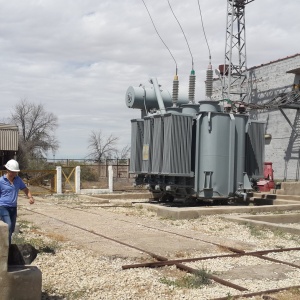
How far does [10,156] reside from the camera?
37156 mm

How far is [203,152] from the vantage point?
1806cm

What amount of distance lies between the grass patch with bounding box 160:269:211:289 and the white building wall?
24.7 m

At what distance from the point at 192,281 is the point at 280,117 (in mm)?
26738

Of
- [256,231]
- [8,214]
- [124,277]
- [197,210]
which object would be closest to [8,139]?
[197,210]

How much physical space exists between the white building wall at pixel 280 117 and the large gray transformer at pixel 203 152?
12.7 meters

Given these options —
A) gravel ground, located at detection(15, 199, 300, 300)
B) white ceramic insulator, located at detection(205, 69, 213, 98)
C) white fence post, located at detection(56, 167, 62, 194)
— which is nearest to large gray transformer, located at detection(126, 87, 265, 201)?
white ceramic insulator, located at detection(205, 69, 213, 98)

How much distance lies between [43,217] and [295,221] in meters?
7.73

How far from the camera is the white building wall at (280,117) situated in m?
31.1

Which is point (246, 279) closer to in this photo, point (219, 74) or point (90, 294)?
point (90, 294)

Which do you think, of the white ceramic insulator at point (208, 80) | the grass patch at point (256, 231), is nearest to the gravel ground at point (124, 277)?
the grass patch at point (256, 231)

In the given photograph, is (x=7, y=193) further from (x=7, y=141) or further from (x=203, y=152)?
(x=7, y=141)

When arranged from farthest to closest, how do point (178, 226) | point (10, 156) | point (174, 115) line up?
point (10, 156), point (174, 115), point (178, 226)

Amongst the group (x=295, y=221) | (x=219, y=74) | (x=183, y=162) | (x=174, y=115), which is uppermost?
(x=219, y=74)


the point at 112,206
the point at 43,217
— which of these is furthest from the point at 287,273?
the point at 112,206
